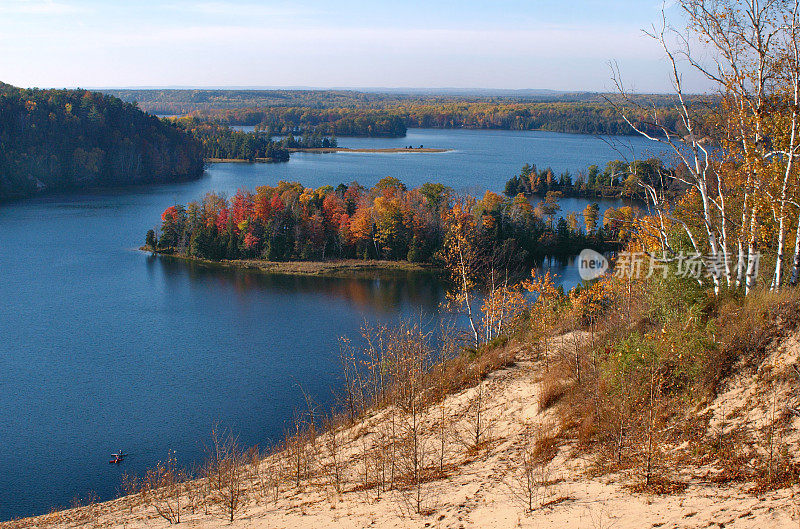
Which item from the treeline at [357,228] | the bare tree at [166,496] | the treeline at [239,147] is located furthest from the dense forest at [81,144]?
the bare tree at [166,496]

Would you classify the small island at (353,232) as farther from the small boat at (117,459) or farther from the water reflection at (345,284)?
the small boat at (117,459)

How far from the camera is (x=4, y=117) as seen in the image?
71.6 meters

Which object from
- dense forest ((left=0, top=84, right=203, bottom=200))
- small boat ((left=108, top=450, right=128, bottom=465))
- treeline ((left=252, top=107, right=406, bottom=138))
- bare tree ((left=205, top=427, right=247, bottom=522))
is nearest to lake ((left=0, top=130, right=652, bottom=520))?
small boat ((left=108, top=450, right=128, bottom=465))

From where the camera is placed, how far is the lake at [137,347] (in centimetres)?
1558

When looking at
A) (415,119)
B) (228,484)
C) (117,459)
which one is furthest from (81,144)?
(415,119)

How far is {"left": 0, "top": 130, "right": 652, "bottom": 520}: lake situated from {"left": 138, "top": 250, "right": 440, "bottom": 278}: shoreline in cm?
→ 127

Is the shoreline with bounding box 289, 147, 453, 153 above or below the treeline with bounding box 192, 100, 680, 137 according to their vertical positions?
below

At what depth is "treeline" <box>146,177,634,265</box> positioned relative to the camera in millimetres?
37719

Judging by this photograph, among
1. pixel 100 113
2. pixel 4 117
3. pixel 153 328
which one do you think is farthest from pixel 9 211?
pixel 153 328

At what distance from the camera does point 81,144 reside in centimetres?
7375

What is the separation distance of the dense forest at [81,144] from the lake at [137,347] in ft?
67.7

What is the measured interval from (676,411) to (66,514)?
993cm

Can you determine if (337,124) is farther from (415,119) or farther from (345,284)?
(345,284)

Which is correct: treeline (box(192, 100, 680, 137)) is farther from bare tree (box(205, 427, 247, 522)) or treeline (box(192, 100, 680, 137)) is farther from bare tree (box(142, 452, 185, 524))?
bare tree (box(205, 427, 247, 522))
